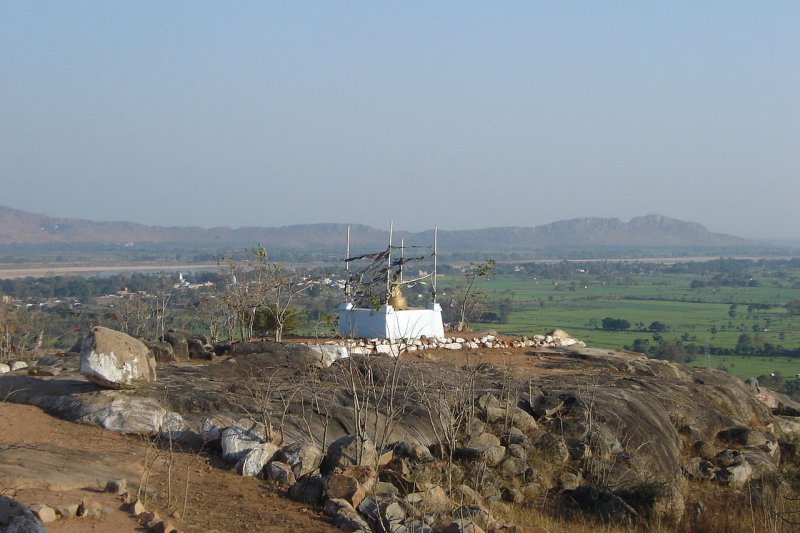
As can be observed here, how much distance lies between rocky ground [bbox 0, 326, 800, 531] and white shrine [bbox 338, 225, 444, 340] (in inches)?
160

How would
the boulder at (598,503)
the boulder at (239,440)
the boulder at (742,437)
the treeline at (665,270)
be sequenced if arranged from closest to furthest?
the boulder at (239,440) < the boulder at (598,503) < the boulder at (742,437) < the treeline at (665,270)

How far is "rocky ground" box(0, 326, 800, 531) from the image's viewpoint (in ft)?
32.4

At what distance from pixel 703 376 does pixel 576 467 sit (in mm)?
10027

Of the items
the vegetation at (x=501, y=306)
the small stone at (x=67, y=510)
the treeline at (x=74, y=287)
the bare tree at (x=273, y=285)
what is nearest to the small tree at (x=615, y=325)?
the vegetation at (x=501, y=306)

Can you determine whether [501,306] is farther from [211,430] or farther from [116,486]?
[116,486]

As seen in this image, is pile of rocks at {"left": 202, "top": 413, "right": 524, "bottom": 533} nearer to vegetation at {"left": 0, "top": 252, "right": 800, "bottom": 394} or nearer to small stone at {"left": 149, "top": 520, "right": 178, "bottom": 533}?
small stone at {"left": 149, "top": 520, "right": 178, "bottom": 533}

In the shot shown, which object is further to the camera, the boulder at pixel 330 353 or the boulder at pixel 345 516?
the boulder at pixel 330 353

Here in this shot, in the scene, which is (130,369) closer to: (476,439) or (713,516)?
(476,439)

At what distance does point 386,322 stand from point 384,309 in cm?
33

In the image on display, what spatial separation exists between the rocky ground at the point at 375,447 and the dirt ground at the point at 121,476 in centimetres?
3

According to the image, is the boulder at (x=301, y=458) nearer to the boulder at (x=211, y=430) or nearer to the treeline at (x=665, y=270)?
the boulder at (x=211, y=430)

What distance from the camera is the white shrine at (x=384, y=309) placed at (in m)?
22.9

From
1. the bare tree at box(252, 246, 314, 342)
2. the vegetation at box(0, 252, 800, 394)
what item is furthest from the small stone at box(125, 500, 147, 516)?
the bare tree at box(252, 246, 314, 342)

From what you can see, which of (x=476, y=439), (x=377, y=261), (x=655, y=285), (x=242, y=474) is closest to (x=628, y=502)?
(x=476, y=439)
